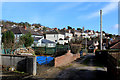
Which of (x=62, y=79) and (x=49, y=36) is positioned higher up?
(x=49, y=36)

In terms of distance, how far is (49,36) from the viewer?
203 feet

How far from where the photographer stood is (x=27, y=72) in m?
10.9

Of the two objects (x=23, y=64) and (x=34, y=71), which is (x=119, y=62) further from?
(x=23, y=64)

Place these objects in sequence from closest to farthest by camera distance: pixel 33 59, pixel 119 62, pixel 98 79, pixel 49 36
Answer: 1. pixel 119 62
2. pixel 98 79
3. pixel 33 59
4. pixel 49 36

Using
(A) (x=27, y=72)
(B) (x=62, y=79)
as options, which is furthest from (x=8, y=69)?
(B) (x=62, y=79)

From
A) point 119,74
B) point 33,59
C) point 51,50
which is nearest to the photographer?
point 119,74

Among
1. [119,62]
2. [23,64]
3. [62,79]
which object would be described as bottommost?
[62,79]

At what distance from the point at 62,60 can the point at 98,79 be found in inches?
267

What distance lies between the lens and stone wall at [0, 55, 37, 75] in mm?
10619

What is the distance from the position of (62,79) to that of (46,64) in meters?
3.84

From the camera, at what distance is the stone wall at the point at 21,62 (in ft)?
34.8

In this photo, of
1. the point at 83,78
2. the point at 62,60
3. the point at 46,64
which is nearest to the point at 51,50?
the point at 62,60

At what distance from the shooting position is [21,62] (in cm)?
1168

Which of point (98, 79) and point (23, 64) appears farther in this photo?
point (23, 64)
